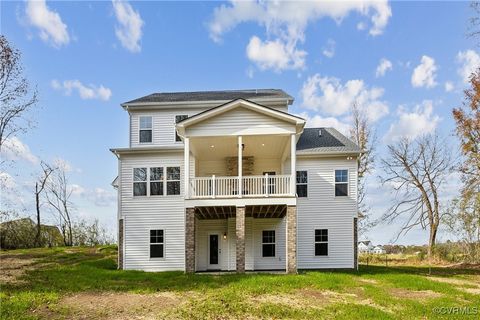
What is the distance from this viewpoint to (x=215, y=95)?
2347cm

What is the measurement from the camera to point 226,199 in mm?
17438

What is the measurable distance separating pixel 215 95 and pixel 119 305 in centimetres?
1417

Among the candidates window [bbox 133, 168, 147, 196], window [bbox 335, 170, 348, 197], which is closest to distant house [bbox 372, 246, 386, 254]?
window [bbox 335, 170, 348, 197]

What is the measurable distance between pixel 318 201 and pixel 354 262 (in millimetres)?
3340

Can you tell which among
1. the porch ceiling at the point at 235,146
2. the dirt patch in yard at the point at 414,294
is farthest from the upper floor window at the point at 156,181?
the dirt patch in yard at the point at 414,294

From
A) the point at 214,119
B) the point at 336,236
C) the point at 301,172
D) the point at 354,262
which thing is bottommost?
the point at 354,262

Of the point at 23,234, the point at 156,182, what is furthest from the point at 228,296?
the point at 23,234

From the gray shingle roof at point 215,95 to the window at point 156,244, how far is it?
6902 millimetres

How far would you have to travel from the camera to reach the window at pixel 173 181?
2022 cm

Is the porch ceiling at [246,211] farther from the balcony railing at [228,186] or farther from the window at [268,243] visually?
the window at [268,243]

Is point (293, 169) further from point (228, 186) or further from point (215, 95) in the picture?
point (215, 95)

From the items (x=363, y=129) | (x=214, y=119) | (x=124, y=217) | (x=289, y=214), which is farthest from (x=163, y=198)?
(x=363, y=129)

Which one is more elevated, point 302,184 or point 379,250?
point 302,184

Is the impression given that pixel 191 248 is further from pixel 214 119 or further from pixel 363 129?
pixel 363 129
